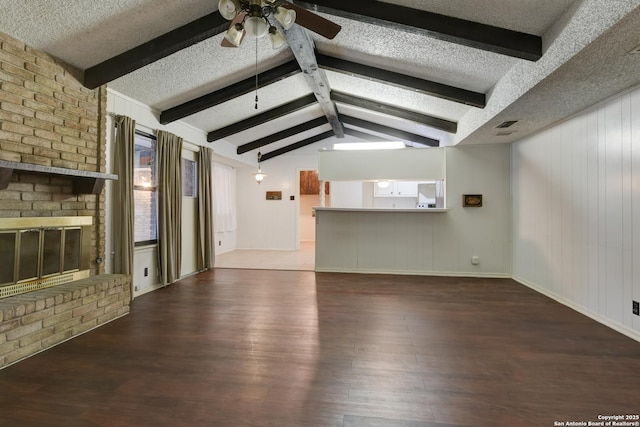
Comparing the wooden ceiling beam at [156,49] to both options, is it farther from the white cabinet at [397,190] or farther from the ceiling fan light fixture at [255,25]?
the white cabinet at [397,190]

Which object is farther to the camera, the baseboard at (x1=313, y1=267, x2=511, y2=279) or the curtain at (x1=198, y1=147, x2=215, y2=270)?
the curtain at (x1=198, y1=147, x2=215, y2=270)

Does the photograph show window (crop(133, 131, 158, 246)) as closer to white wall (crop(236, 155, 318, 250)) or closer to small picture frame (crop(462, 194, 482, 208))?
white wall (crop(236, 155, 318, 250))

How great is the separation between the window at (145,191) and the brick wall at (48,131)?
85 centimetres

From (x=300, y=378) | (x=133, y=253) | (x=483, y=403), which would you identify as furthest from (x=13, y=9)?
(x=483, y=403)

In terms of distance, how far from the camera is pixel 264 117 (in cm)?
575

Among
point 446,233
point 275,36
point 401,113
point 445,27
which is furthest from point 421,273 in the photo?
point 275,36

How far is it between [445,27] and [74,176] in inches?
145

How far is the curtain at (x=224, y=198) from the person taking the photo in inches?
303

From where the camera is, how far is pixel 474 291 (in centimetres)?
421

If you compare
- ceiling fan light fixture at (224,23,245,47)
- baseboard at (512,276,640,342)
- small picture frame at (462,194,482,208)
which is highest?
ceiling fan light fixture at (224,23,245,47)

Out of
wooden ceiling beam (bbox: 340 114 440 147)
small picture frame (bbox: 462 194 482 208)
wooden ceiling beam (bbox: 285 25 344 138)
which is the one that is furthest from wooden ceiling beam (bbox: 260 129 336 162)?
small picture frame (bbox: 462 194 482 208)

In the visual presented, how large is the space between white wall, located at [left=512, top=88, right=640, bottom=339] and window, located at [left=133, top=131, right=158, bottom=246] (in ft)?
17.7

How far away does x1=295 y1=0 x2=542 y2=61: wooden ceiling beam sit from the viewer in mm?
2488

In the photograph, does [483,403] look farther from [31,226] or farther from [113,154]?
[113,154]
